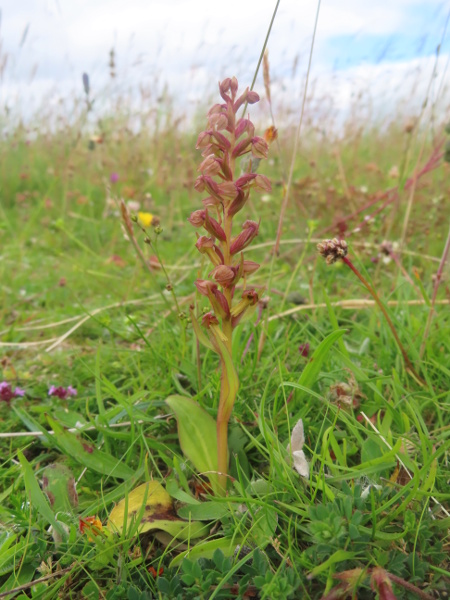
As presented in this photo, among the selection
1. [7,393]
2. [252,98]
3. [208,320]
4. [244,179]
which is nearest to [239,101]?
[252,98]

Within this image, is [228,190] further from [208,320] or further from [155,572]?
[155,572]

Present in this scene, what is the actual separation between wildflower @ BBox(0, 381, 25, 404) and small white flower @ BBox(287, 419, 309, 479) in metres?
0.84

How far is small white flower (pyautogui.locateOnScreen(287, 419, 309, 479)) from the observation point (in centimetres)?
88

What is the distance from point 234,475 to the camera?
1.00 m

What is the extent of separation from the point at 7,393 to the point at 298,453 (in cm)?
88

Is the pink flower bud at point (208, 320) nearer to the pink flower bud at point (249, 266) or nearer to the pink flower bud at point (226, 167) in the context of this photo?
the pink flower bud at point (249, 266)

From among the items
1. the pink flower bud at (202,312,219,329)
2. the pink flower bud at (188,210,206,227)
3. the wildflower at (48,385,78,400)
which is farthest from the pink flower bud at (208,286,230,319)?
the wildflower at (48,385,78,400)

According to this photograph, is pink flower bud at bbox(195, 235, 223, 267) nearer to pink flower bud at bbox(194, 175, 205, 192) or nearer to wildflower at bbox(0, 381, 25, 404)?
pink flower bud at bbox(194, 175, 205, 192)

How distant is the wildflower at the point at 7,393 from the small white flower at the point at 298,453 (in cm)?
84

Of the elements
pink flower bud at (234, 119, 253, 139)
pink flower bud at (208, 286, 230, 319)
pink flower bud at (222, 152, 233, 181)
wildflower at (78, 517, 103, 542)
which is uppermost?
pink flower bud at (234, 119, 253, 139)

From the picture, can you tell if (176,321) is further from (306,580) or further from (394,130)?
(394,130)

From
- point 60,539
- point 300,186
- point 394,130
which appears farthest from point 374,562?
point 394,130

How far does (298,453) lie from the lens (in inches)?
35.2

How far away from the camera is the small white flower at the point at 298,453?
880 mm
